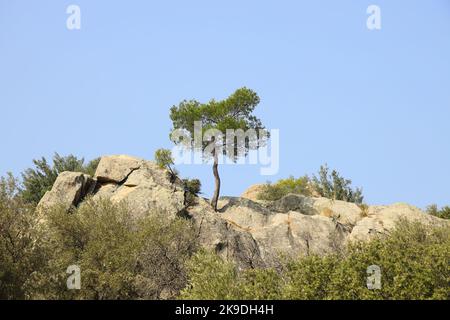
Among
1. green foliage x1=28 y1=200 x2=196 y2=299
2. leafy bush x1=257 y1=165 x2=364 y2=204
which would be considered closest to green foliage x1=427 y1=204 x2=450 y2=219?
leafy bush x1=257 y1=165 x2=364 y2=204

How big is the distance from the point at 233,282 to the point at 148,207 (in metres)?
27.3

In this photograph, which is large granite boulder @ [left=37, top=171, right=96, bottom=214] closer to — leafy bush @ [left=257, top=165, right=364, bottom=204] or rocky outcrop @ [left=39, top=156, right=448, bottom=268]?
rocky outcrop @ [left=39, top=156, right=448, bottom=268]

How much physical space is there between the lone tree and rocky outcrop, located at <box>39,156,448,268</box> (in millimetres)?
6346

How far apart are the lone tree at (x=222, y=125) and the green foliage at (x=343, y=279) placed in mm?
36980

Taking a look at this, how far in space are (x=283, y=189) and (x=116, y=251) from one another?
228ft

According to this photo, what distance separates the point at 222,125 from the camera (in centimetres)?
8081

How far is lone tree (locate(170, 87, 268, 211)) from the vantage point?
266ft

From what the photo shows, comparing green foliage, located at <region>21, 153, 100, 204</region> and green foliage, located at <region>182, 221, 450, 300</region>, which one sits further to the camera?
green foliage, located at <region>21, 153, 100, 204</region>

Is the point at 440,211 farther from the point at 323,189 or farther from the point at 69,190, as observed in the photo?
the point at 69,190

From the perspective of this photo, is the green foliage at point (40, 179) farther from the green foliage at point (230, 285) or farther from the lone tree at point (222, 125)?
the green foliage at point (230, 285)

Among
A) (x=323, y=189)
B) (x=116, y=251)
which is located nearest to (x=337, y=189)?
(x=323, y=189)

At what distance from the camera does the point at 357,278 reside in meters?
41.0
